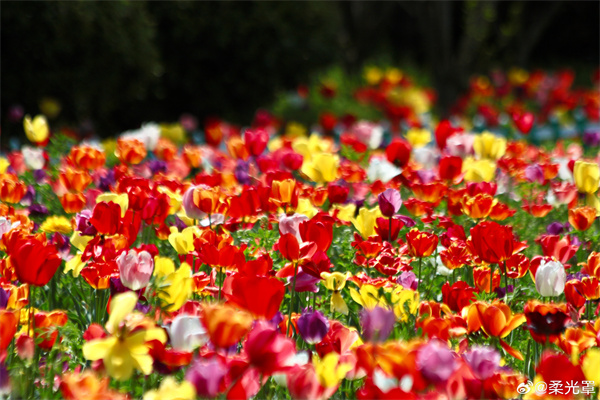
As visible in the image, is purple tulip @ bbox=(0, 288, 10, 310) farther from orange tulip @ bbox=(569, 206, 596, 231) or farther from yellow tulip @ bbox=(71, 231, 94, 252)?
orange tulip @ bbox=(569, 206, 596, 231)

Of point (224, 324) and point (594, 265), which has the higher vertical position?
point (594, 265)

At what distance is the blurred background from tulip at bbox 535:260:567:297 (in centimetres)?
Result: 426

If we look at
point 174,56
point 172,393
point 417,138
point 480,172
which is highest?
point 174,56

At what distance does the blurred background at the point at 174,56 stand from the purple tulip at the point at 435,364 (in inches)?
179

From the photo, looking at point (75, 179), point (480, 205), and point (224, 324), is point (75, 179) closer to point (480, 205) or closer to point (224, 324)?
point (480, 205)

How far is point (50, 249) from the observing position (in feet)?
5.45

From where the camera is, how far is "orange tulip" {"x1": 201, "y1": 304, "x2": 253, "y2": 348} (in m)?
1.21

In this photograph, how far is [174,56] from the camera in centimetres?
723

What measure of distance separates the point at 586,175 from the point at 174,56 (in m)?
5.33

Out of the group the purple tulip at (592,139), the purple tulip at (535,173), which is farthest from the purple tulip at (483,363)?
the purple tulip at (592,139)

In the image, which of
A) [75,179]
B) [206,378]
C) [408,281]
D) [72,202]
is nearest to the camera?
[206,378]

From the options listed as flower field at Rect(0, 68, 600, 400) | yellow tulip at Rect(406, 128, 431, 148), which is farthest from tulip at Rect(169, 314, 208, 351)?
yellow tulip at Rect(406, 128, 431, 148)

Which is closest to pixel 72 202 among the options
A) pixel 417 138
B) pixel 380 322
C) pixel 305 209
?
pixel 305 209

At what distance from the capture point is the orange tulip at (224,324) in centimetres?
121
